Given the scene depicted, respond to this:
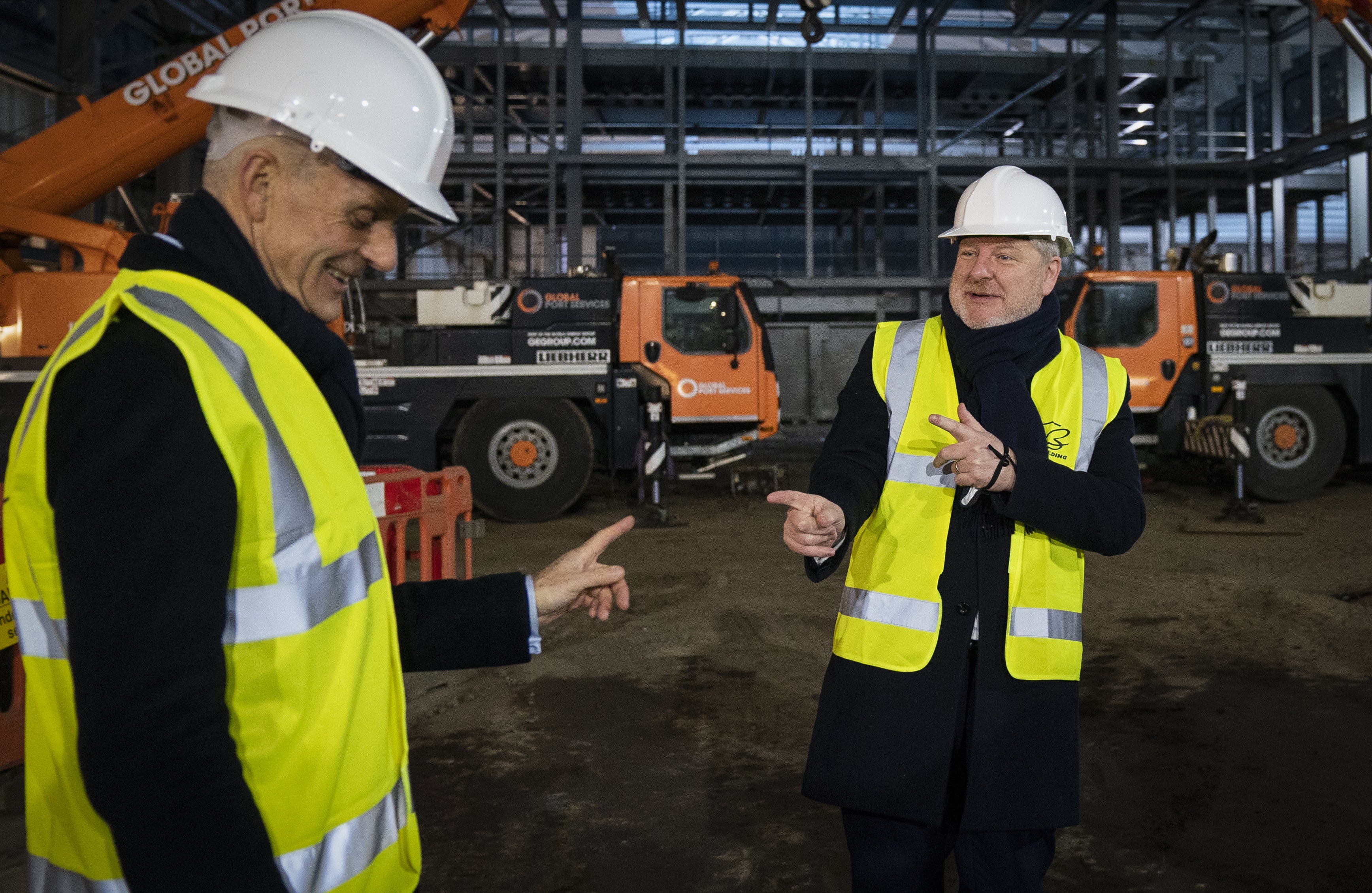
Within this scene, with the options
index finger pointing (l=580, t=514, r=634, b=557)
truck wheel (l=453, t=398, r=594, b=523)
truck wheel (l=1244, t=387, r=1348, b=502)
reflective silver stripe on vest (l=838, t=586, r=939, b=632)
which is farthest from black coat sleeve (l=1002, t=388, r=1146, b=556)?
truck wheel (l=1244, t=387, r=1348, b=502)

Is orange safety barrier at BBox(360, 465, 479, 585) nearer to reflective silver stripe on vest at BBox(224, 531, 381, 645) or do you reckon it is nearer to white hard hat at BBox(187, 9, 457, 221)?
white hard hat at BBox(187, 9, 457, 221)

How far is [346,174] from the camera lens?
1232 millimetres

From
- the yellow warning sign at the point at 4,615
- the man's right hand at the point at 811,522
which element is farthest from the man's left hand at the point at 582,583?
the yellow warning sign at the point at 4,615

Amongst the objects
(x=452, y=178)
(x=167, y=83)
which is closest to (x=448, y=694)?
(x=167, y=83)

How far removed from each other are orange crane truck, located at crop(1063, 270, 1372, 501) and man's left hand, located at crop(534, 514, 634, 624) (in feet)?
31.6

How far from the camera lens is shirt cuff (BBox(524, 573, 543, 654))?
1543 millimetres

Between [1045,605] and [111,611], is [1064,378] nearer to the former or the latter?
[1045,605]

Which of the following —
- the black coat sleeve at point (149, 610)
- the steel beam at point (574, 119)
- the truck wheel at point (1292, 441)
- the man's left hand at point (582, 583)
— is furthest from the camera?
the steel beam at point (574, 119)

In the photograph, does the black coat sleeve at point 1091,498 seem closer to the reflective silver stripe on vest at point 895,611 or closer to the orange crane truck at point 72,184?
the reflective silver stripe on vest at point 895,611

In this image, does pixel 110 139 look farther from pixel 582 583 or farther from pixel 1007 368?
pixel 1007 368

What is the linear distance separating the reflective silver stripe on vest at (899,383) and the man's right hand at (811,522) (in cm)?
22

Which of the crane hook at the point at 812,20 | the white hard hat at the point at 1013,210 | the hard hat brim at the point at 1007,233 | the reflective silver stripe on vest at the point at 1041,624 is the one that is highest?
the crane hook at the point at 812,20

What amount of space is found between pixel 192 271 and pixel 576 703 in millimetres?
3703

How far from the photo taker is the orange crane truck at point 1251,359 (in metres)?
10.1
